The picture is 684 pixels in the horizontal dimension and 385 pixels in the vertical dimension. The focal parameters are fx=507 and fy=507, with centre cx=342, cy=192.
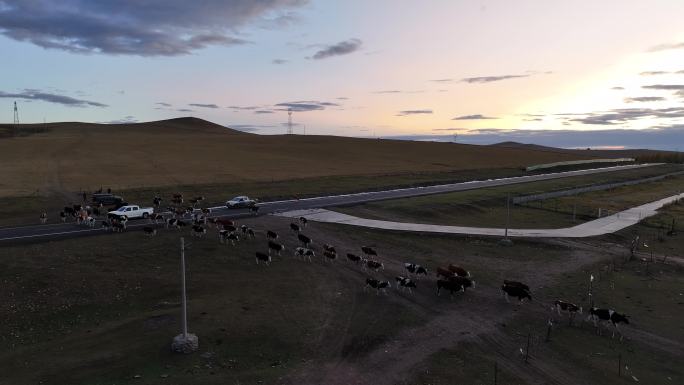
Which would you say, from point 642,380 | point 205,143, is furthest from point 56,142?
point 642,380

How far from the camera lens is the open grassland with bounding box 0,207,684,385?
16797 millimetres

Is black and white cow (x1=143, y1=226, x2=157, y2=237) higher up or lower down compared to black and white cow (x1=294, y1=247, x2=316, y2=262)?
higher up

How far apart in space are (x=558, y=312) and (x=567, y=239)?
1737cm

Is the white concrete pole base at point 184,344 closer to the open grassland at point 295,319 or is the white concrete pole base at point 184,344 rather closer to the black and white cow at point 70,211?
the open grassland at point 295,319

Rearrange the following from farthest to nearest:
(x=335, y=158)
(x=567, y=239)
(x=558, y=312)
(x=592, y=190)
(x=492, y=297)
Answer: (x=335, y=158) → (x=592, y=190) → (x=567, y=239) → (x=492, y=297) → (x=558, y=312)

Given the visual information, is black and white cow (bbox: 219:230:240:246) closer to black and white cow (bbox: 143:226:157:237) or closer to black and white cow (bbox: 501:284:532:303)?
black and white cow (bbox: 143:226:157:237)

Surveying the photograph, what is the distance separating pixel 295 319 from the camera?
21.1m

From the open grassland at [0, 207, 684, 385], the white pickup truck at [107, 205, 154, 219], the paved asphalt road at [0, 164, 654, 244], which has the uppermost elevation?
the white pickup truck at [107, 205, 154, 219]

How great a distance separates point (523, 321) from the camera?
864 inches

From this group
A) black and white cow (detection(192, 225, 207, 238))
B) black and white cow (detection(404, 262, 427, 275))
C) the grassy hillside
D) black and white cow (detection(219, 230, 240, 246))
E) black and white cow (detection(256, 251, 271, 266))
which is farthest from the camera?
the grassy hillside

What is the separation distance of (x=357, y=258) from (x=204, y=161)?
230ft

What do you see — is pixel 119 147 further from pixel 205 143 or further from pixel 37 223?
pixel 37 223

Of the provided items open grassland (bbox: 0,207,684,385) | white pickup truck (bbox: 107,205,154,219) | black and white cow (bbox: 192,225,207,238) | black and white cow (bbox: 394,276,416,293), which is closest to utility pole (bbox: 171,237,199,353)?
open grassland (bbox: 0,207,684,385)

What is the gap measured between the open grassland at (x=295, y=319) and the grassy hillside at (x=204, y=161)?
114 feet
